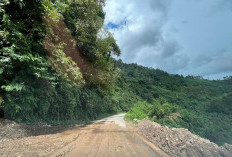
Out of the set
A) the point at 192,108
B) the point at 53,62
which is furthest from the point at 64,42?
the point at 192,108

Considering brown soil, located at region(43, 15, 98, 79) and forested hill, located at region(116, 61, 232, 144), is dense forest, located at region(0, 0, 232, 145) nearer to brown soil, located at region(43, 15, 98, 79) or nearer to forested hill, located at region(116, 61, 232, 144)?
brown soil, located at region(43, 15, 98, 79)

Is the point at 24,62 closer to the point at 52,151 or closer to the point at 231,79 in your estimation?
the point at 52,151

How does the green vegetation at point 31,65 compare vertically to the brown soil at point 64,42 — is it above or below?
below

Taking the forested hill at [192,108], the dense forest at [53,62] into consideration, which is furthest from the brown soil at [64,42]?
the forested hill at [192,108]

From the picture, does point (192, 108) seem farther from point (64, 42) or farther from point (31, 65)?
point (31, 65)

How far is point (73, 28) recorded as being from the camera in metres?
13.0

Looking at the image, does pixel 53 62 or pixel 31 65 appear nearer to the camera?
pixel 31 65

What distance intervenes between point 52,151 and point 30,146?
1.01 m

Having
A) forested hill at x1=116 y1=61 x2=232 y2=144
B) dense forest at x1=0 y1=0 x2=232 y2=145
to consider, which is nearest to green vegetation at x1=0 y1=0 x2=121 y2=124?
dense forest at x1=0 y1=0 x2=232 y2=145

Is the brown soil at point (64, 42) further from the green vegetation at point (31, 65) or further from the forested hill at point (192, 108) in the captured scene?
the forested hill at point (192, 108)

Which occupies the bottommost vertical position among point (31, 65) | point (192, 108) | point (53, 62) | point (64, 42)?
point (192, 108)

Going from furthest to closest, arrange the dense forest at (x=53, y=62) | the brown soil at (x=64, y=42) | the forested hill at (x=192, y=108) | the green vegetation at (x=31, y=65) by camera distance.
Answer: the forested hill at (x=192, y=108) < the brown soil at (x=64, y=42) < the dense forest at (x=53, y=62) < the green vegetation at (x=31, y=65)

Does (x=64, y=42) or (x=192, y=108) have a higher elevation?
(x=64, y=42)

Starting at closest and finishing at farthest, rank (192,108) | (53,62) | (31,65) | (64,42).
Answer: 1. (31,65)
2. (53,62)
3. (64,42)
4. (192,108)
